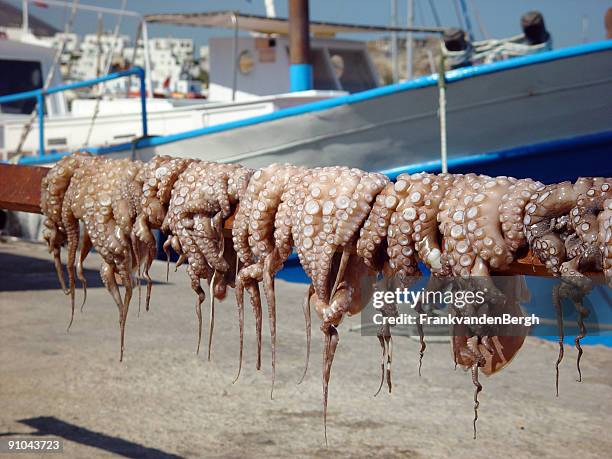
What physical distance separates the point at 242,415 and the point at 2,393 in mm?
1746

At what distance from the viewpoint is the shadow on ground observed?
187 inches

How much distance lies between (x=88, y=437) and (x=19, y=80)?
10.0 m

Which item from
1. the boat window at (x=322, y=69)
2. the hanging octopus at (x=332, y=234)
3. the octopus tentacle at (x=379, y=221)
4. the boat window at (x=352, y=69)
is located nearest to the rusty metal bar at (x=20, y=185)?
the hanging octopus at (x=332, y=234)

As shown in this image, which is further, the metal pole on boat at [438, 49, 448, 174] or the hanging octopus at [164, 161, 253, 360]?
the metal pole on boat at [438, 49, 448, 174]

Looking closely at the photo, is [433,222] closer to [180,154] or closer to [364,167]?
[364,167]

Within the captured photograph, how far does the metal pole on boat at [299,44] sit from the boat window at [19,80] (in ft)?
18.0

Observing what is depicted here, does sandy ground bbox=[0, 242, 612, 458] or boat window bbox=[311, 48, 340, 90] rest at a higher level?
boat window bbox=[311, 48, 340, 90]

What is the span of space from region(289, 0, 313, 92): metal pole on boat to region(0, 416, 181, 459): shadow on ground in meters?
6.11

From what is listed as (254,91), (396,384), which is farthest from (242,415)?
(254,91)

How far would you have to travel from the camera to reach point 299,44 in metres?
10.1

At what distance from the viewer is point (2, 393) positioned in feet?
19.0

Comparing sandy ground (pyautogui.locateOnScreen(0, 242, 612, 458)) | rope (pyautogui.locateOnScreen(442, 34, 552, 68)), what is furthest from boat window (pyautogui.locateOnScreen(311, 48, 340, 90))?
sandy ground (pyautogui.locateOnScreen(0, 242, 612, 458))

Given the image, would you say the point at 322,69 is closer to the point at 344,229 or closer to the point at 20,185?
the point at 20,185

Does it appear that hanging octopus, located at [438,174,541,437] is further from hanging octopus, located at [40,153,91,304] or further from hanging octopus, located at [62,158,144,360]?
hanging octopus, located at [40,153,91,304]
